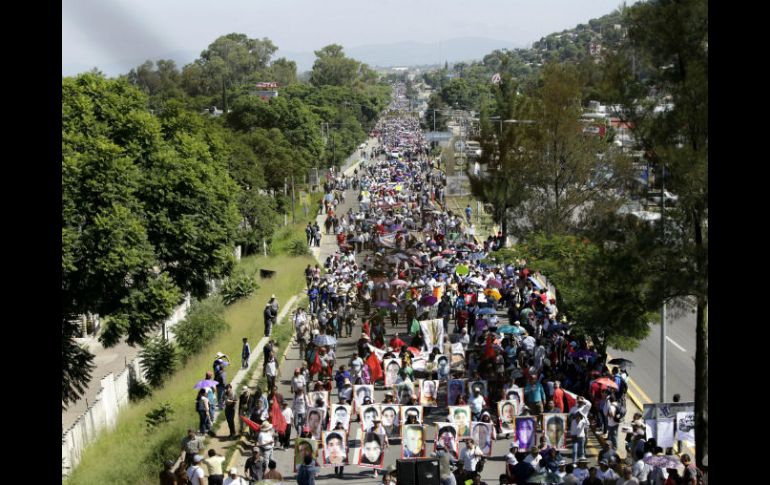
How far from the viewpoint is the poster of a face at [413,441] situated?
61.3ft

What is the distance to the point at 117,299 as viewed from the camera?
92.8 ft

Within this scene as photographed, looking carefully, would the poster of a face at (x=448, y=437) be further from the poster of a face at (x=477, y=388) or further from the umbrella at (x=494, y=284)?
the umbrella at (x=494, y=284)

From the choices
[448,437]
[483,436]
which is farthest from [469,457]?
[483,436]

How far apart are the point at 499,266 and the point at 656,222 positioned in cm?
2019

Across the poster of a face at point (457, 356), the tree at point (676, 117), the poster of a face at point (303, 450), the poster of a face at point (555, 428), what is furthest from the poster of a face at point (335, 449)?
the poster of a face at point (457, 356)

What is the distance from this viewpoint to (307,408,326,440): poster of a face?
65.4ft

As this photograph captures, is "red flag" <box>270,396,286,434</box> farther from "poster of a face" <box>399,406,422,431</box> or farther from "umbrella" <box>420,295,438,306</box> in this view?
"umbrella" <box>420,295,438,306</box>

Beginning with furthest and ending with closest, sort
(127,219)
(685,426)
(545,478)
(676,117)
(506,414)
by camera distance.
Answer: (127,219)
(506,414)
(685,426)
(676,117)
(545,478)

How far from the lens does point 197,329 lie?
110 feet

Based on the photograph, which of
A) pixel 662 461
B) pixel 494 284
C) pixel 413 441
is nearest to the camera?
pixel 662 461

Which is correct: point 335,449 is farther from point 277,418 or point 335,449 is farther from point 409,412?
point 277,418

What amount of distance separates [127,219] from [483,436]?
44.3ft
